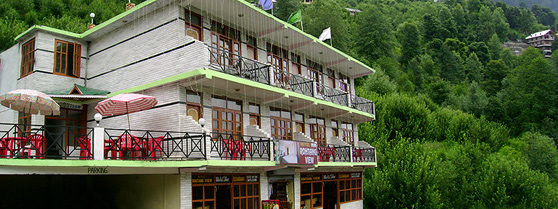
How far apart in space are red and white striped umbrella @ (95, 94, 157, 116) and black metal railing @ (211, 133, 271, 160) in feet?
8.45

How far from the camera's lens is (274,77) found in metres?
19.5

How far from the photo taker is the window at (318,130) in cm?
2369

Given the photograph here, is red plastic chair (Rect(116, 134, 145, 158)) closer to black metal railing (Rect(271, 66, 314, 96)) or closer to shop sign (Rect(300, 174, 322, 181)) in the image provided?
black metal railing (Rect(271, 66, 314, 96))

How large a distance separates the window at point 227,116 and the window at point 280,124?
2.43m

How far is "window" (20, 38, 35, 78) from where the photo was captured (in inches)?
744

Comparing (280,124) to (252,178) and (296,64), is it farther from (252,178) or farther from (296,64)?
(296,64)

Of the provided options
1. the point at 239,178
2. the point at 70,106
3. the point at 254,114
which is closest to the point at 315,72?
the point at 254,114

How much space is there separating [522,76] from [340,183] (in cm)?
5330

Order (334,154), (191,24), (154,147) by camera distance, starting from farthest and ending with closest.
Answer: (334,154), (191,24), (154,147)

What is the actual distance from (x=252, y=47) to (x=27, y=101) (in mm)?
9678

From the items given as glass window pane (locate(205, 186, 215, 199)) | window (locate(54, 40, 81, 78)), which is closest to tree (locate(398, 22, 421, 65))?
window (locate(54, 40, 81, 78))

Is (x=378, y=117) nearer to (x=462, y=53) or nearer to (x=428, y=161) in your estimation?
(x=428, y=161)

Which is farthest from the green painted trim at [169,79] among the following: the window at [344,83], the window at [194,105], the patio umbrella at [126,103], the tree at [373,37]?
the tree at [373,37]

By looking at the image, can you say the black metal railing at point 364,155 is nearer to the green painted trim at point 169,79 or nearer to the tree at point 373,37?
the green painted trim at point 169,79
